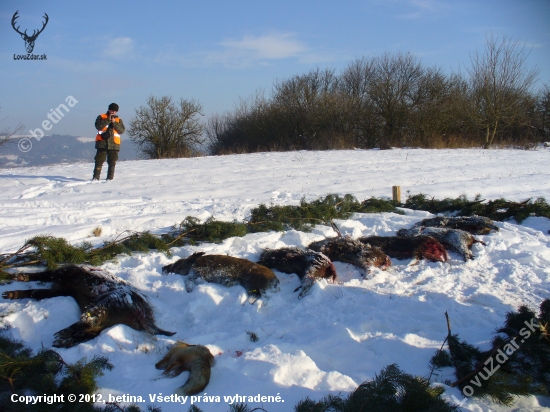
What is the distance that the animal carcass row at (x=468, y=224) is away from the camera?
692cm

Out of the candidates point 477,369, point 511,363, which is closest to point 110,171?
point 477,369

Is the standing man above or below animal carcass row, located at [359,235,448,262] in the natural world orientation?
above

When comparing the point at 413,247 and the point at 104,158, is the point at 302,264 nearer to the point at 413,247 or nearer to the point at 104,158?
the point at 413,247

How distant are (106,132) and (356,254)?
824cm

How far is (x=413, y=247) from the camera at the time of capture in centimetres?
608

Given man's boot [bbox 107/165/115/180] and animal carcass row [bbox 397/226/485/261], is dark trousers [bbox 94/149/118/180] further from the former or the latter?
animal carcass row [bbox 397/226/485/261]

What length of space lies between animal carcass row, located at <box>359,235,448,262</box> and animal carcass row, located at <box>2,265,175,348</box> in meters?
3.39

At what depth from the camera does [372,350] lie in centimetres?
384

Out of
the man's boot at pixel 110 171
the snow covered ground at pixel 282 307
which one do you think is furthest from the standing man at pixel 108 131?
the snow covered ground at pixel 282 307

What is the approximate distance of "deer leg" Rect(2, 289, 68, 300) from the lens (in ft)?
14.1

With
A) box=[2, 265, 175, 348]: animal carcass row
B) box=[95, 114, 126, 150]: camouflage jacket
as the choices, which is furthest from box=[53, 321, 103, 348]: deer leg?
box=[95, 114, 126, 150]: camouflage jacket

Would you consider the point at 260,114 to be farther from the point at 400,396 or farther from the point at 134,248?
the point at 400,396

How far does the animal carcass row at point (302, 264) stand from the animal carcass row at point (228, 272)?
1.16 ft

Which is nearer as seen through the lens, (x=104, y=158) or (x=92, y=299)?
(x=92, y=299)
